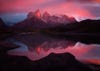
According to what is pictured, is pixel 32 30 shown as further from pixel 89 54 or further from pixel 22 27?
pixel 89 54

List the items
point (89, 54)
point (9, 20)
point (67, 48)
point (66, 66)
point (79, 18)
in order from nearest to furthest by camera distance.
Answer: point (66, 66)
point (89, 54)
point (67, 48)
point (9, 20)
point (79, 18)

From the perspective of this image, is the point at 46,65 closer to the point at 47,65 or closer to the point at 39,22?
the point at 47,65

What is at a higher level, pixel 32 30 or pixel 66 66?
pixel 66 66

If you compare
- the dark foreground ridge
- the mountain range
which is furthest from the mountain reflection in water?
the dark foreground ridge

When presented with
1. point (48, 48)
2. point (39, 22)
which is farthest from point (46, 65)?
point (39, 22)

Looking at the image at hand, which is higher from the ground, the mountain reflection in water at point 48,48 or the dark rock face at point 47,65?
the dark rock face at point 47,65

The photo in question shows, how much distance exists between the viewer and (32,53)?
17.2 ft

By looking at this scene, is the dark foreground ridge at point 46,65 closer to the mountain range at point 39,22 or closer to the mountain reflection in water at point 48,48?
the mountain reflection in water at point 48,48

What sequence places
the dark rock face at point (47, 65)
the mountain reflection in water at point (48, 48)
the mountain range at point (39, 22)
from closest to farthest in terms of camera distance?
the dark rock face at point (47, 65)
the mountain reflection in water at point (48, 48)
the mountain range at point (39, 22)

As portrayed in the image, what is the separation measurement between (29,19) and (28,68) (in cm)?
469

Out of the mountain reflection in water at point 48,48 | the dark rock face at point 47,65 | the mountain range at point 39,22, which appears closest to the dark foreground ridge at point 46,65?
the dark rock face at point 47,65

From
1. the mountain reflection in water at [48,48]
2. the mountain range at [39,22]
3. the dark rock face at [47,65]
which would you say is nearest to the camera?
the dark rock face at [47,65]

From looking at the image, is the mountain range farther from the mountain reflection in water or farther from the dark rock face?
the dark rock face

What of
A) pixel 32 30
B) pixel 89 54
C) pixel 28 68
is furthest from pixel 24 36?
pixel 28 68
